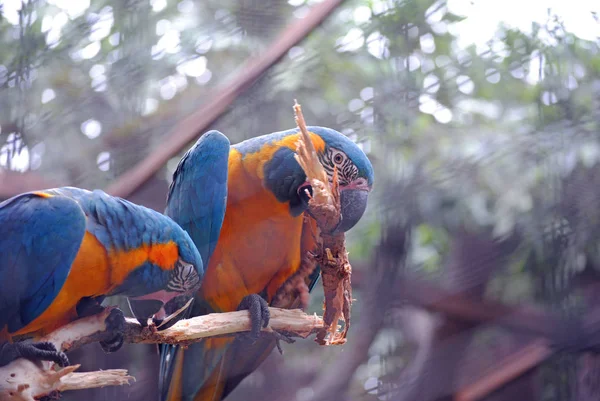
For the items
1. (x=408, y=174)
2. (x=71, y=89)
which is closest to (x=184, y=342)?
(x=71, y=89)

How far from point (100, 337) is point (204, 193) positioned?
450 mm

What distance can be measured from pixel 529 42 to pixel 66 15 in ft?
4.90

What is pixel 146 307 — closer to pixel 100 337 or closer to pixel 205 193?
pixel 100 337

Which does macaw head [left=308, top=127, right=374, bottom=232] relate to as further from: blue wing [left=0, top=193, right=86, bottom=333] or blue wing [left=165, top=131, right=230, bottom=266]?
blue wing [left=0, top=193, right=86, bottom=333]

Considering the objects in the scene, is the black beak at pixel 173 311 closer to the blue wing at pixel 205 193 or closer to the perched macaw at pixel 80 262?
the perched macaw at pixel 80 262

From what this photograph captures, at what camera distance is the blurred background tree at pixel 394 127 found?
138 centimetres

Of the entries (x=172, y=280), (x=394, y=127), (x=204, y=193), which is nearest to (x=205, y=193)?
(x=204, y=193)

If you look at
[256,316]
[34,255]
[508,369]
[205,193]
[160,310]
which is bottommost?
[508,369]

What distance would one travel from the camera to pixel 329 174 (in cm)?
145

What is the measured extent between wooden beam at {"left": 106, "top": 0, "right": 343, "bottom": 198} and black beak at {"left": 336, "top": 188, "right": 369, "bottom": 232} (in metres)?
0.37

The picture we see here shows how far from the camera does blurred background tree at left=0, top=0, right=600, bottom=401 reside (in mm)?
1378

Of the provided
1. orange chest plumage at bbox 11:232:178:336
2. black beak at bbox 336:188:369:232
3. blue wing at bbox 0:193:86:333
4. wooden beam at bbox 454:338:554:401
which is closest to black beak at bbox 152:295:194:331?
orange chest plumage at bbox 11:232:178:336

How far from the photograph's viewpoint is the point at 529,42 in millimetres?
1951

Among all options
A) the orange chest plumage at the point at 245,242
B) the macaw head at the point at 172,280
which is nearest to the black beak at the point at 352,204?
the orange chest plumage at the point at 245,242
